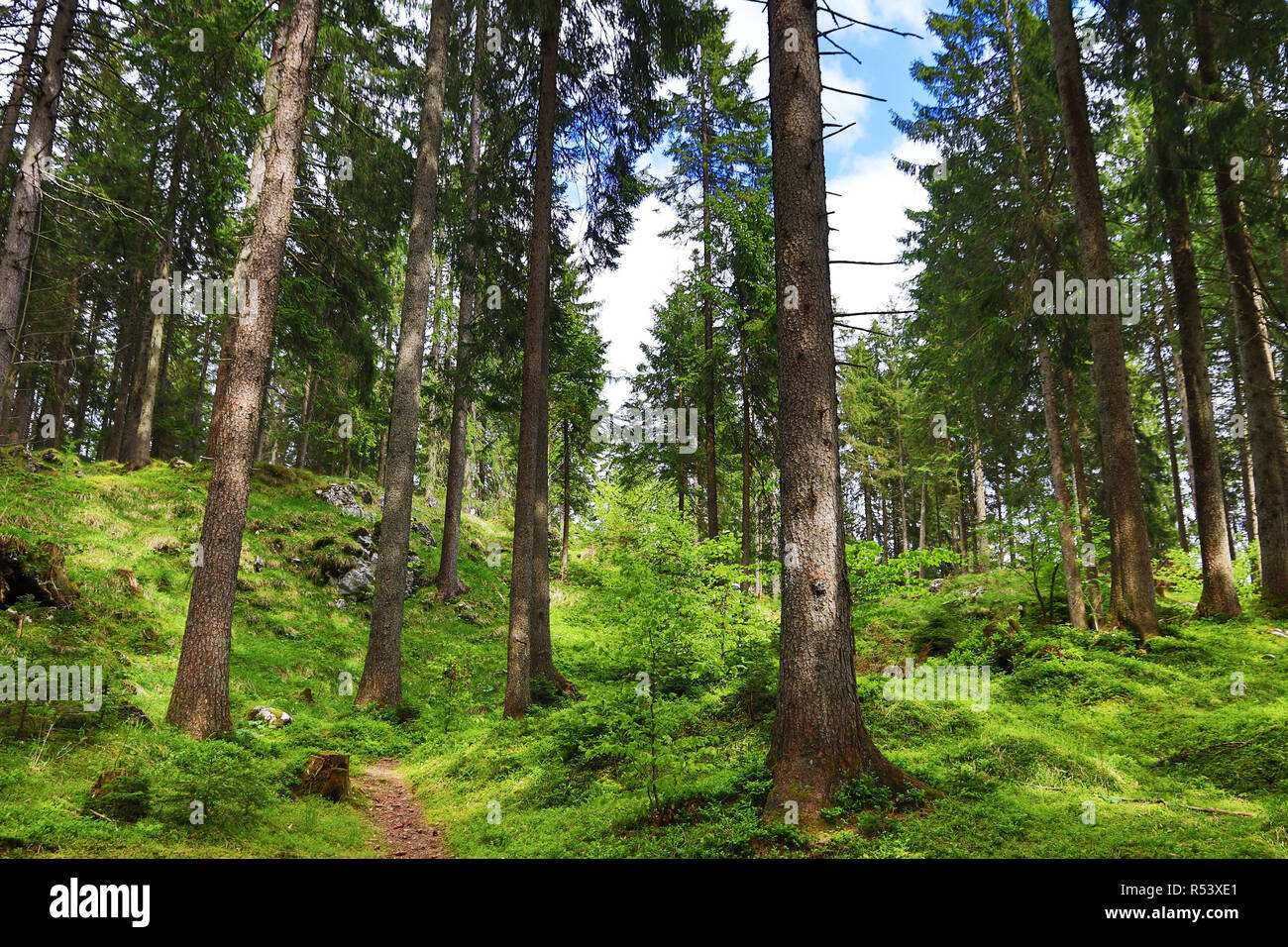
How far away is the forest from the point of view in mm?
5000

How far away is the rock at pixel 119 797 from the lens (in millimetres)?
4359

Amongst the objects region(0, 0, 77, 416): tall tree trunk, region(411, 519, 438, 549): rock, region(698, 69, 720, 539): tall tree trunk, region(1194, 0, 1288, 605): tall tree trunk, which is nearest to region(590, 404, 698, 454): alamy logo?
region(698, 69, 720, 539): tall tree trunk

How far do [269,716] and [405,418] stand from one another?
17.5ft

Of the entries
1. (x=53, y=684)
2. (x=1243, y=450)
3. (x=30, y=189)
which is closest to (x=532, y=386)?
(x=53, y=684)

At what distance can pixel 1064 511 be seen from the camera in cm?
1134

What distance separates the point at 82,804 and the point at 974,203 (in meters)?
18.3

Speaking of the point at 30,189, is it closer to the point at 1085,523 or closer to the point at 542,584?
the point at 542,584

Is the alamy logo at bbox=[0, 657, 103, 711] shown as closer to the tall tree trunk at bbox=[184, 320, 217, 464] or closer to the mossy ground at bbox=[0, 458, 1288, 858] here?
the mossy ground at bbox=[0, 458, 1288, 858]

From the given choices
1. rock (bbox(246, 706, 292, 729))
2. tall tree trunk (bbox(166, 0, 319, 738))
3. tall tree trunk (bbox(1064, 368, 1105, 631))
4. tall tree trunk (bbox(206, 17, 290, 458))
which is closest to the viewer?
tall tree trunk (bbox(166, 0, 319, 738))

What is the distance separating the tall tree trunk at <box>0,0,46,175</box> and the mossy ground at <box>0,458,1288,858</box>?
6.39 m

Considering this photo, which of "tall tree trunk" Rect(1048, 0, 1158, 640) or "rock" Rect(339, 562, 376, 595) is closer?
"tall tree trunk" Rect(1048, 0, 1158, 640)

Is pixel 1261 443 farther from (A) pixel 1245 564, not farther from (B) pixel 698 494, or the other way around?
(B) pixel 698 494
